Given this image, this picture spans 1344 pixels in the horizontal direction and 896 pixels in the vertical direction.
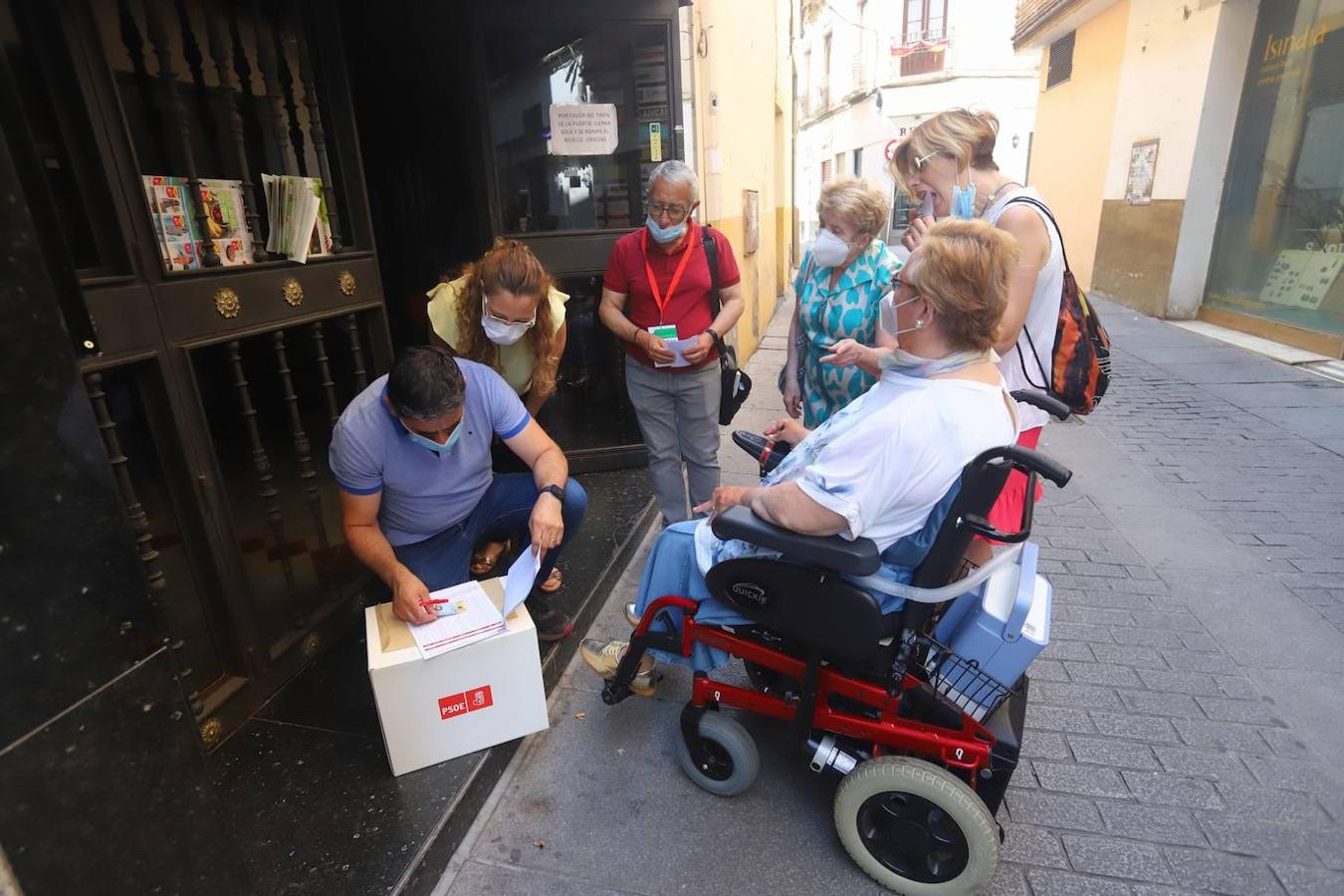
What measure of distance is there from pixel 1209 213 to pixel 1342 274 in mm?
2176

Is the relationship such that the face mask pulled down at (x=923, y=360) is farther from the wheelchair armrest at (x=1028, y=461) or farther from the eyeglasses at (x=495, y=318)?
the eyeglasses at (x=495, y=318)

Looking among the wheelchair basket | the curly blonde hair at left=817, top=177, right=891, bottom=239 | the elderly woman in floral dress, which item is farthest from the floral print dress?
the wheelchair basket

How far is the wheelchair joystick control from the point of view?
1.86 metres

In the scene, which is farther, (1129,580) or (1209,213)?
(1209,213)

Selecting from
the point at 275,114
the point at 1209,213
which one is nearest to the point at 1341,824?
the point at 275,114

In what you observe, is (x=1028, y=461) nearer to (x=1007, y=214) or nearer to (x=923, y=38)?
(x=1007, y=214)

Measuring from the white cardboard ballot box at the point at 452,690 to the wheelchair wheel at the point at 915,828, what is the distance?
3.12ft

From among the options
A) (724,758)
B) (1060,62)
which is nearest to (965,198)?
(724,758)

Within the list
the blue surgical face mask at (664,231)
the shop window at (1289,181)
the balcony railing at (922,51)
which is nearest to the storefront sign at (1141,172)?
the shop window at (1289,181)

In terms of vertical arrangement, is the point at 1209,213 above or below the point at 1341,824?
above

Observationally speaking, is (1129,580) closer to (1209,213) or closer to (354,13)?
A: (354,13)

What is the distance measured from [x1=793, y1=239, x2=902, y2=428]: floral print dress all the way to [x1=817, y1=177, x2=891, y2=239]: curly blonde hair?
0.34 ft

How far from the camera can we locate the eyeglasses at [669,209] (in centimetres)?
295

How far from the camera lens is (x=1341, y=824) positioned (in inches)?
76.1
